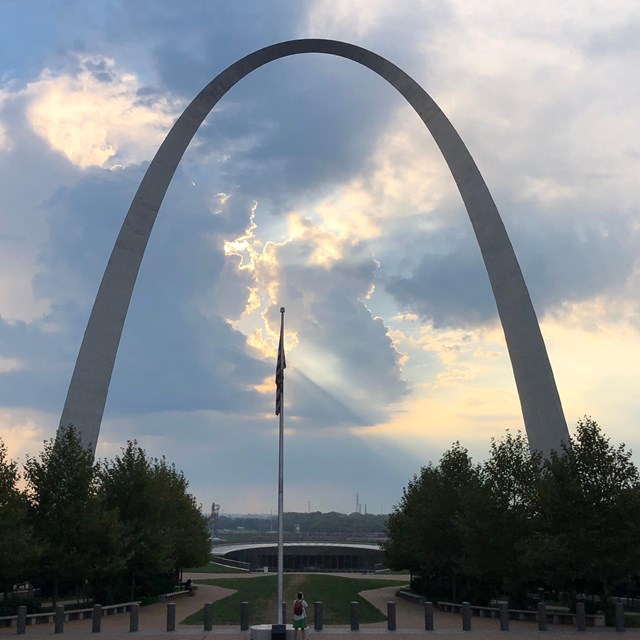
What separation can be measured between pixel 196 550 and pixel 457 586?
1631 centimetres

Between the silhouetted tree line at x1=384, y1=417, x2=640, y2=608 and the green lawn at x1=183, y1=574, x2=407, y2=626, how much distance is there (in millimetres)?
4769

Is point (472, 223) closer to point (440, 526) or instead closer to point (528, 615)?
point (440, 526)

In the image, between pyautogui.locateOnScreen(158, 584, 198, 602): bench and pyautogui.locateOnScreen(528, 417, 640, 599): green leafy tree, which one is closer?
pyautogui.locateOnScreen(528, 417, 640, 599): green leafy tree

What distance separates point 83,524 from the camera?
2947 cm

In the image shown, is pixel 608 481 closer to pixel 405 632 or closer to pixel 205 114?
pixel 405 632

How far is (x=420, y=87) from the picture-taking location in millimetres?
42500

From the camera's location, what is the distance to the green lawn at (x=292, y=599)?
29828 millimetres

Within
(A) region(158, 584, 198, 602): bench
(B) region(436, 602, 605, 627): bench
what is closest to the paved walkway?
(B) region(436, 602, 605, 627): bench

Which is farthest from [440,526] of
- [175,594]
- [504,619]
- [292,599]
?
[175,594]

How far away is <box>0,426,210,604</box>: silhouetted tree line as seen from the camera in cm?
2862

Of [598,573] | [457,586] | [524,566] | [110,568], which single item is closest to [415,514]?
[457,586]

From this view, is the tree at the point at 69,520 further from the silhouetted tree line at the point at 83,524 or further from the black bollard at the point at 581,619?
the black bollard at the point at 581,619

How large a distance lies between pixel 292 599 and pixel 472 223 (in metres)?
22.1

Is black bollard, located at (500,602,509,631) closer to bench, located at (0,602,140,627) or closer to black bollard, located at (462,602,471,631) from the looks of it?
black bollard, located at (462,602,471,631)
